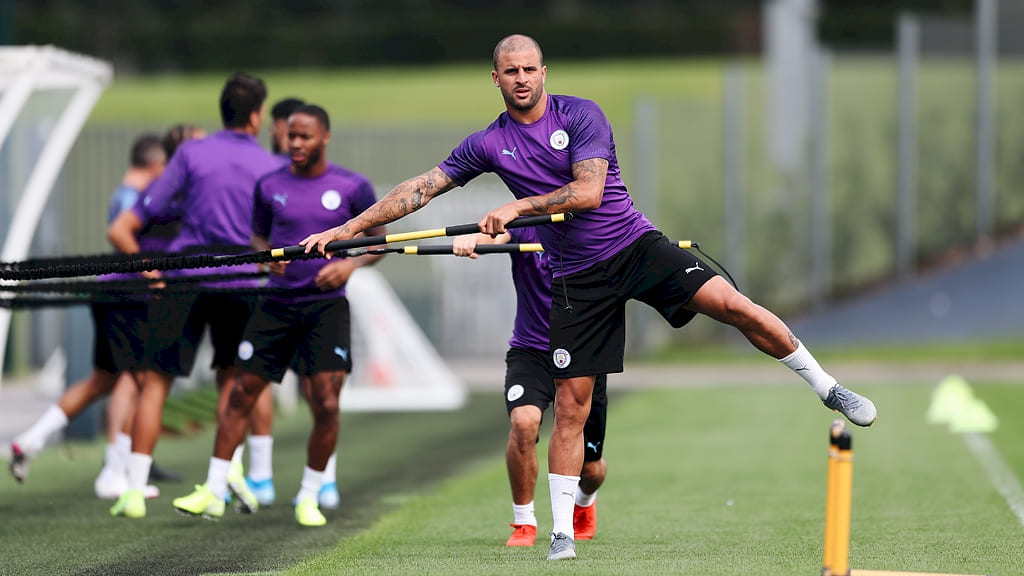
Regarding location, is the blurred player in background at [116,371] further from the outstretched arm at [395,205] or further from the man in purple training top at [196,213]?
the outstretched arm at [395,205]

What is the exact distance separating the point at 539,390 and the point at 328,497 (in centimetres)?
226

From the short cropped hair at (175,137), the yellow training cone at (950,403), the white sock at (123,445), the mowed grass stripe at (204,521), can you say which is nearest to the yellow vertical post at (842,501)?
the mowed grass stripe at (204,521)

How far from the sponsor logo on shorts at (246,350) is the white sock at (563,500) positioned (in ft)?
7.40

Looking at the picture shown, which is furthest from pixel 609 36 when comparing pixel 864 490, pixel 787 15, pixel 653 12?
pixel 864 490

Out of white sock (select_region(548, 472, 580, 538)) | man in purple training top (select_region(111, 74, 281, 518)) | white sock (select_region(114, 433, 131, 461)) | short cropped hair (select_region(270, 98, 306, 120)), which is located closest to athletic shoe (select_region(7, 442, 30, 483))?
white sock (select_region(114, 433, 131, 461))

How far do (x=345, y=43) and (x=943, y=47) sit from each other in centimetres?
3554

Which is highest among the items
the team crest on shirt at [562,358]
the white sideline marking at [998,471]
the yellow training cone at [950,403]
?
the team crest on shirt at [562,358]

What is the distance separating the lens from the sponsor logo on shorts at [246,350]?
27.6 ft

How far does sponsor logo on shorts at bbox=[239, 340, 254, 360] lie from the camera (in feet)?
27.6

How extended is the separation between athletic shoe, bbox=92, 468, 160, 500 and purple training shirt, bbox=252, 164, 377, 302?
1.87m

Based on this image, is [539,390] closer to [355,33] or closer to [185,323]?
[185,323]

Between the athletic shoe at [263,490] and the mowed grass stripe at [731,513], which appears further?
the athletic shoe at [263,490]

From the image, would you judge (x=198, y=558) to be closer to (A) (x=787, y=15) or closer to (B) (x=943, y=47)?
(B) (x=943, y=47)

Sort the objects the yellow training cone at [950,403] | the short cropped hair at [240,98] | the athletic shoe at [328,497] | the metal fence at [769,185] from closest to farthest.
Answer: the short cropped hair at [240,98]
the athletic shoe at [328,497]
the yellow training cone at [950,403]
the metal fence at [769,185]
